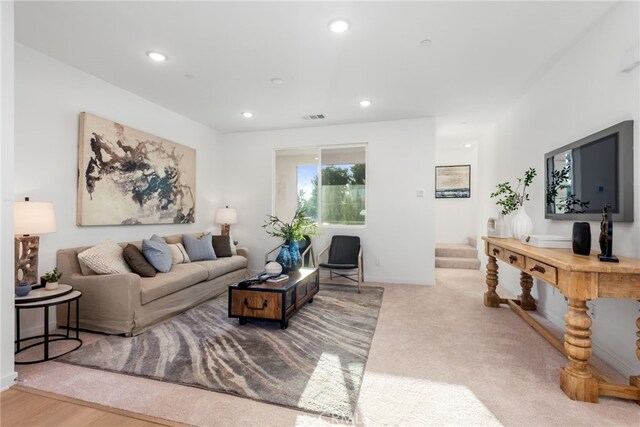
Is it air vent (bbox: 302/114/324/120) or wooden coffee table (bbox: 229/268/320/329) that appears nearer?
wooden coffee table (bbox: 229/268/320/329)

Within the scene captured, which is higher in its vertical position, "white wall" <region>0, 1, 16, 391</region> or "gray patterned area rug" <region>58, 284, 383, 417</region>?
"white wall" <region>0, 1, 16, 391</region>

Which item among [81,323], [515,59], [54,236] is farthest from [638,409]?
[54,236]

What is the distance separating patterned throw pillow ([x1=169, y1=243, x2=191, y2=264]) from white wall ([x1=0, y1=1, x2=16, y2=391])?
1921mm

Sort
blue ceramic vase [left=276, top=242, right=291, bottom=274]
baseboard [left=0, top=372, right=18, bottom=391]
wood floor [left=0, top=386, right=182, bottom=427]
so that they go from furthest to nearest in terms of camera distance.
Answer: blue ceramic vase [left=276, top=242, right=291, bottom=274] < baseboard [left=0, top=372, right=18, bottom=391] < wood floor [left=0, top=386, right=182, bottom=427]

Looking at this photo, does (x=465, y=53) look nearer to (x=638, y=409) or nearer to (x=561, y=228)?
(x=561, y=228)

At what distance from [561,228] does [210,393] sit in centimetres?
342

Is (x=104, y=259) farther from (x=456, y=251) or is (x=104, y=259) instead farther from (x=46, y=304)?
(x=456, y=251)

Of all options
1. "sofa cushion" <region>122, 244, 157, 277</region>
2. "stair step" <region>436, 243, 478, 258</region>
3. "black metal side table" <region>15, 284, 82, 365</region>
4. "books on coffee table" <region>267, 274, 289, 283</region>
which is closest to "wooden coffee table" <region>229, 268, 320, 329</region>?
"books on coffee table" <region>267, 274, 289, 283</region>

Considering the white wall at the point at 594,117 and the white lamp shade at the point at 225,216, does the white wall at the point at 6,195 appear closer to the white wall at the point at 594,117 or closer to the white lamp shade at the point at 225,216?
the white lamp shade at the point at 225,216

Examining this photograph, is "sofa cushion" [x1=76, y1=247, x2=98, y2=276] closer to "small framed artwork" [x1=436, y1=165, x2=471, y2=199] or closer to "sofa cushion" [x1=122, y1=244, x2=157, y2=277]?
"sofa cushion" [x1=122, y1=244, x2=157, y2=277]

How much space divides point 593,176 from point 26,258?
486 centimetres

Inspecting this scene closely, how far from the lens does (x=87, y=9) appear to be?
7.52 feet

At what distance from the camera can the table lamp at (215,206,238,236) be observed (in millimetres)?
5391

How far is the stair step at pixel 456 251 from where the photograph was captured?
622 centimetres
